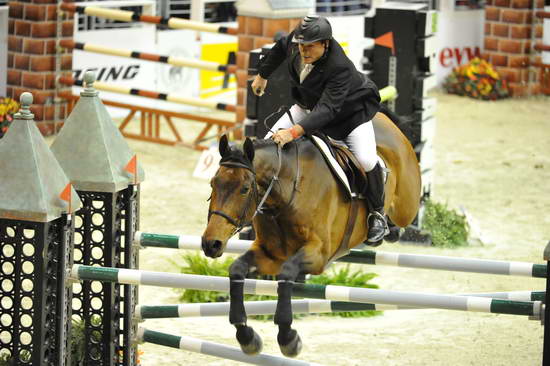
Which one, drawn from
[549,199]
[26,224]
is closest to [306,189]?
[26,224]

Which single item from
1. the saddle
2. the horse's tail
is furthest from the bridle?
the horse's tail

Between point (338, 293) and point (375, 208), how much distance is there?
682mm

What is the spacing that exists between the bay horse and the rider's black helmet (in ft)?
1.43

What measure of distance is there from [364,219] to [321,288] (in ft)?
2.12

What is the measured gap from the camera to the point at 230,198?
4410 mm

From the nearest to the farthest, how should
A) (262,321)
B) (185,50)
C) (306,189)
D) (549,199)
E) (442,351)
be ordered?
Result: (306,189), (442,351), (262,321), (549,199), (185,50)

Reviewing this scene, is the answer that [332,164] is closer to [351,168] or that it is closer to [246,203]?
[351,168]

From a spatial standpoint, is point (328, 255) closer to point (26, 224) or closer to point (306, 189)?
point (306, 189)

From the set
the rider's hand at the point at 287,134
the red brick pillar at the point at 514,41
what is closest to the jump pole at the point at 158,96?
the red brick pillar at the point at 514,41

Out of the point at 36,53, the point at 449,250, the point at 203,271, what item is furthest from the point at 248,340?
the point at 36,53

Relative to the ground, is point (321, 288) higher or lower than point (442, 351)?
higher

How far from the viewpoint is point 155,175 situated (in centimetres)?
1136

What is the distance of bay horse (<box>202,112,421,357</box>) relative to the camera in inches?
174

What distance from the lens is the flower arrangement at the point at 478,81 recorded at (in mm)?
16156
